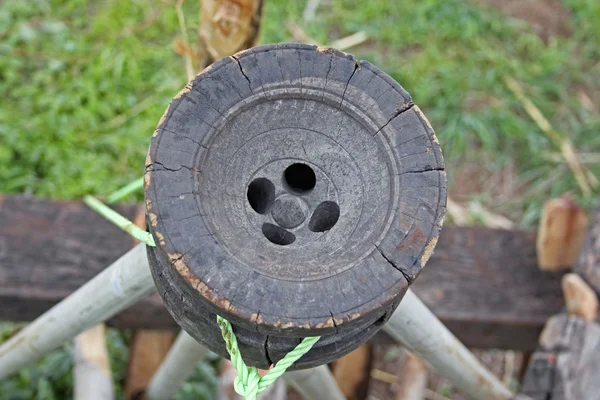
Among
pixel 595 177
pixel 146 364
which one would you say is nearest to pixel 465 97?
pixel 595 177

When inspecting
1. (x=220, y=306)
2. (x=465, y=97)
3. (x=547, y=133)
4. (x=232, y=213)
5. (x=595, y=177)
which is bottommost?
(x=220, y=306)

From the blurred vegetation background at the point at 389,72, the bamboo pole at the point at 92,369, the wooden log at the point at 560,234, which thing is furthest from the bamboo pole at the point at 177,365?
the blurred vegetation background at the point at 389,72

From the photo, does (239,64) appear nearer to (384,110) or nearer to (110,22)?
(384,110)

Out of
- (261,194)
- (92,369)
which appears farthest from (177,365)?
(261,194)

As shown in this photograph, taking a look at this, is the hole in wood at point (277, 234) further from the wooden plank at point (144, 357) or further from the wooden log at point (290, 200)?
the wooden plank at point (144, 357)

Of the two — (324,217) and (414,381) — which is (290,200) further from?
(414,381)

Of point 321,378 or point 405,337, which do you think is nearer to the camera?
point 405,337
